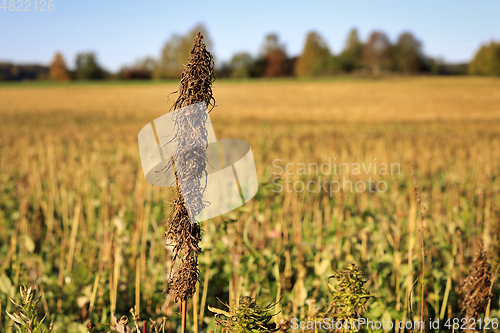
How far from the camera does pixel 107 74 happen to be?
8125 centimetres

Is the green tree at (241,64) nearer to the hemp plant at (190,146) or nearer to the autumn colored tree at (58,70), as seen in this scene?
the autumn colored tree at (58,70)

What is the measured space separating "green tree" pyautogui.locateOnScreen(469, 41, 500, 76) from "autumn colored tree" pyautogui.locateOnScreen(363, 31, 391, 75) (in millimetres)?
16183

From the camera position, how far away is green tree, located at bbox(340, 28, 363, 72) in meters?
77.6

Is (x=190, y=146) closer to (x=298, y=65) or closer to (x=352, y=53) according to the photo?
(x=298, y=65)

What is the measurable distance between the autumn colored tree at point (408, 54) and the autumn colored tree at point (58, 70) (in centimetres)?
7105

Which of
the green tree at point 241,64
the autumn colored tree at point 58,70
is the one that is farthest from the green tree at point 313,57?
the autumn colored tree at point 58,70

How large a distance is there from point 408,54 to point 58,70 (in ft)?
246

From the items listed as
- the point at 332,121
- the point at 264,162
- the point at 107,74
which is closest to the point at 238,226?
the point at 264,162

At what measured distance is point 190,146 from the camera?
30.3 inches

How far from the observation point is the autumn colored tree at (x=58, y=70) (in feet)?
245

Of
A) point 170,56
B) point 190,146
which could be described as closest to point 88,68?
point 170,56

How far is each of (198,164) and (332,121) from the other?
601 inches

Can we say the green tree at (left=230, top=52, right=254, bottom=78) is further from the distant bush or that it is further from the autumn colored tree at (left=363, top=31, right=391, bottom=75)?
the autumn colored tree at (left=363, top=31, right=391, bottom=75)

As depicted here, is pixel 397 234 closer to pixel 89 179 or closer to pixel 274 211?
pixel 274 211
